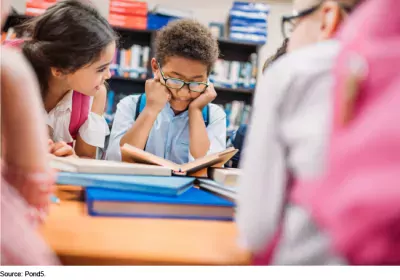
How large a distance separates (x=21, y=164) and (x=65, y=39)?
708 mm

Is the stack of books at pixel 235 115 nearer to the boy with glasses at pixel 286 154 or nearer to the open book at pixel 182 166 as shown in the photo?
the open book at pixel 182 166

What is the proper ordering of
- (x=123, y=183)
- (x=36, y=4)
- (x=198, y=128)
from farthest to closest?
(x=36, y=4)
(x=198, y=128)
(x=123, y=183)

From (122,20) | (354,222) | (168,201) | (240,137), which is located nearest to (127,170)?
(168,201)

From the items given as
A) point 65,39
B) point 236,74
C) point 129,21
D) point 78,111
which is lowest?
point 236,74

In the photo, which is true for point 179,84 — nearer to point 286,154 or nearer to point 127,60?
point 286,154

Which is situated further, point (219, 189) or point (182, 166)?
point (182, 166)

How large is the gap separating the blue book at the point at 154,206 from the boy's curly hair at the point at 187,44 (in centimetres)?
95

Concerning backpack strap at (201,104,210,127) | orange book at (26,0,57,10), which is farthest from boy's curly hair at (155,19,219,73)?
orange book at (26,0,57,10)

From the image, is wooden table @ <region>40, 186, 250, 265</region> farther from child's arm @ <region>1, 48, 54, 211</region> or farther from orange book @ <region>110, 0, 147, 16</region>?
orange book @ <region>110, 0, 147, 16</region>

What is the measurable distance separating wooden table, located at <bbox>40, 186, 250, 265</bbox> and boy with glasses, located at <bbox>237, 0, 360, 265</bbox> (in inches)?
3.4

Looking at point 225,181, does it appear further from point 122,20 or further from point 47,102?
point 122,20

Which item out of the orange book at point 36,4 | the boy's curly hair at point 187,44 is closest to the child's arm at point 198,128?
the boy's curly hair at point 187,44

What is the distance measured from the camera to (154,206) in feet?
2.52

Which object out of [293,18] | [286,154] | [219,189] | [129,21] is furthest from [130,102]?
[129,21]
